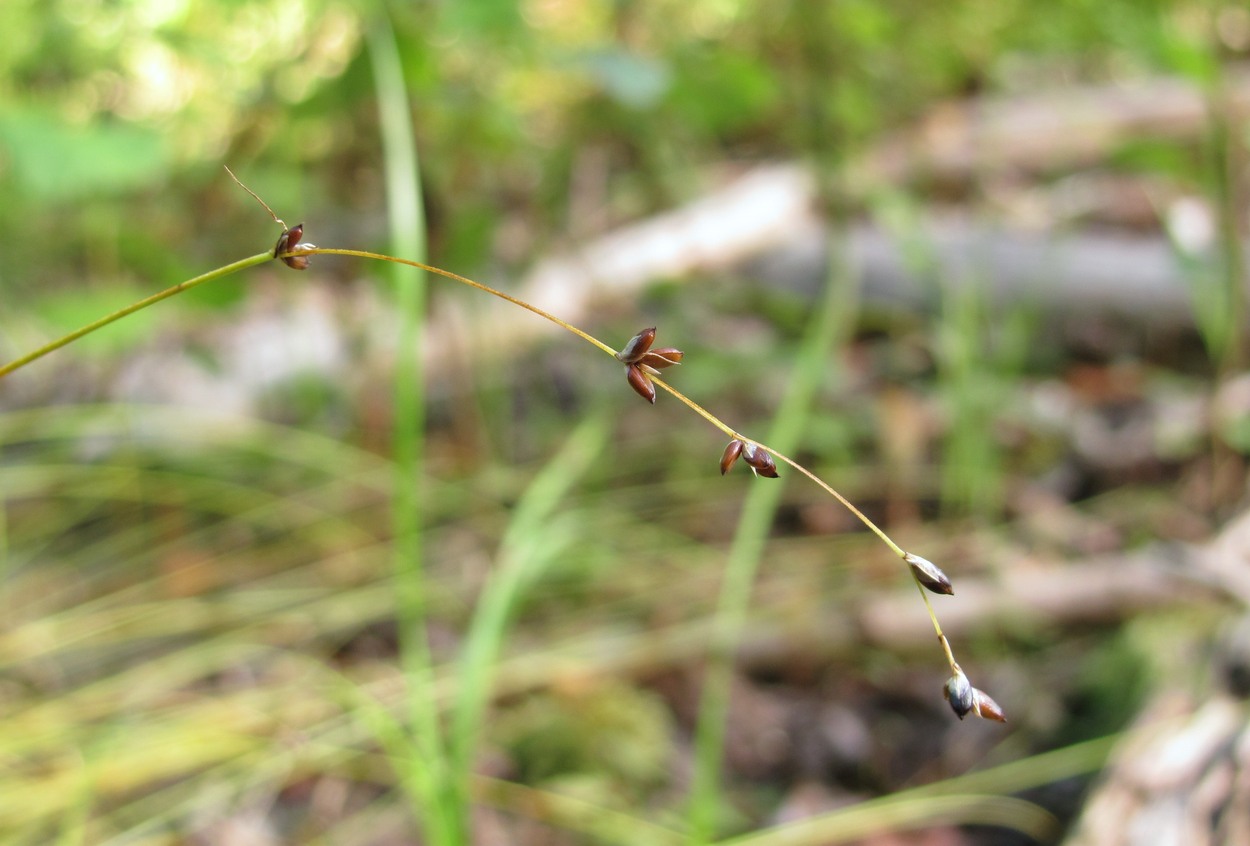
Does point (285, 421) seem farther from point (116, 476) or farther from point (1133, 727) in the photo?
point (1133, 727)

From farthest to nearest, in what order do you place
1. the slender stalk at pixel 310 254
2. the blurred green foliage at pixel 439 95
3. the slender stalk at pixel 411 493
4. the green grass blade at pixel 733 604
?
the blurred green foliage at pixel 439 95 → the green grass blade at pixel 733 604 → the slender stalk at pixel 411 493 → the slender stalk at pixel 310 254

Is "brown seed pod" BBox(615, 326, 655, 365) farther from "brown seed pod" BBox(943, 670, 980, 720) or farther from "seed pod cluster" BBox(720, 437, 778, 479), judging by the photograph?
"brown seed pod" BBox(943, 670, 980, 720)

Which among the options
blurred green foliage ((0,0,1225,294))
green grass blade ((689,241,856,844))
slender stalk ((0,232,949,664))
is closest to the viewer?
slender stalk ((0,232,949,664))

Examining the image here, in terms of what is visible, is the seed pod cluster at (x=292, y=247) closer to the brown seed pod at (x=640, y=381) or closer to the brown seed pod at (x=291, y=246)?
the brown seed pod at (x=291, y=246)

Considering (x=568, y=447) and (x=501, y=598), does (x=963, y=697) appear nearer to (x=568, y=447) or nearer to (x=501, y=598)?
(x=501, y=598)

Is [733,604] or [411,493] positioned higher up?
[411,493]

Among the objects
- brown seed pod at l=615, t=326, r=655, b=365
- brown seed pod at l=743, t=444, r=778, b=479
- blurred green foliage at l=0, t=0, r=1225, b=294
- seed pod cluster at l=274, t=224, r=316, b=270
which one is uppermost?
blurred green foliage at l=0, t=0, r=1225, b=294

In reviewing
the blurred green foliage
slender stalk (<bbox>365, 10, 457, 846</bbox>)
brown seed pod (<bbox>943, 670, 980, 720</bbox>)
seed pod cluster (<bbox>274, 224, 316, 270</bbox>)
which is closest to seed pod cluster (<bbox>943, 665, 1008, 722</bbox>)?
brown seed pod (<bbox>943, 670, 980, 720</bbox>)

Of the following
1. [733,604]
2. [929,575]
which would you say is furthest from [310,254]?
[733,604]

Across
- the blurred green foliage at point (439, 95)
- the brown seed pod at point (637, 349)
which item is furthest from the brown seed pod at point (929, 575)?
the blurred green foliage at point (439, 95)
